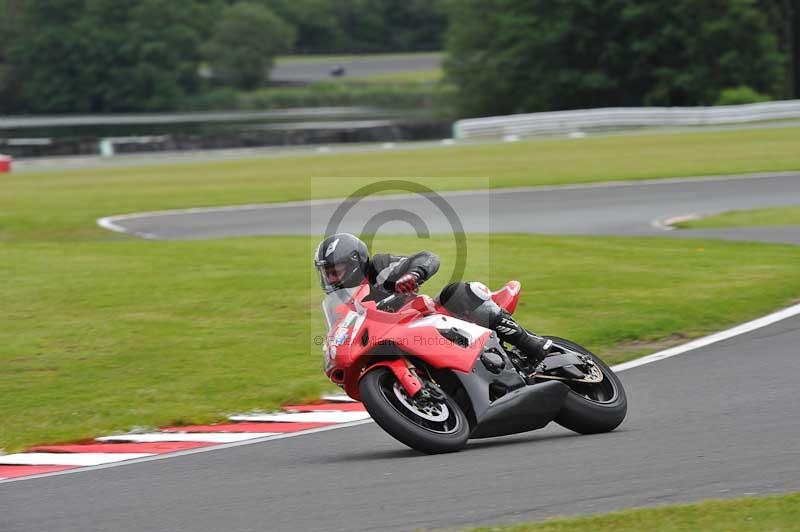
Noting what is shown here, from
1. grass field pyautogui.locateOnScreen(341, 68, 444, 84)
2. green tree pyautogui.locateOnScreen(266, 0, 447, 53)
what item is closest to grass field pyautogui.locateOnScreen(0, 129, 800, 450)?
grass field pyautogui.locateOnScreen(341, 68, 444, 84)

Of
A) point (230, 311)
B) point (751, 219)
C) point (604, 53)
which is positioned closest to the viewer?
point (230, 311)

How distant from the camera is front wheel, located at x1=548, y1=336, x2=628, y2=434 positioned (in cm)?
714

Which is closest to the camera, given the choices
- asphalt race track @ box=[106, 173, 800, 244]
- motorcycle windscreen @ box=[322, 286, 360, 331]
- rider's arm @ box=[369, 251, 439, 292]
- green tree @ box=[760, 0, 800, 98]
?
rider's arm @ box=[369, 251, 439, 292]

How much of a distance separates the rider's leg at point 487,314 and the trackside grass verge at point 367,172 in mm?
12957

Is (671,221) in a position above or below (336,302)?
below

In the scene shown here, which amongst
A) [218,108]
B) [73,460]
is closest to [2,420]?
[73,460]

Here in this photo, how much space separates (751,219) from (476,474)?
1322 cm

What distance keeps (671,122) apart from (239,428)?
3633 cm

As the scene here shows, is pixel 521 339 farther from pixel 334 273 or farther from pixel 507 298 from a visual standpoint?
pixel 334 273

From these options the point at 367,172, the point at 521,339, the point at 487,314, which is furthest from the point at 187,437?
the point at 367,172

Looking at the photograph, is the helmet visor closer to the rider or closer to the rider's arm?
the rider

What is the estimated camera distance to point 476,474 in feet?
20.6

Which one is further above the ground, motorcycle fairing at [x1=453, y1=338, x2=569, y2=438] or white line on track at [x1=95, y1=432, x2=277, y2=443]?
motorcycle fairing at [x1=453, y1=338, x2=569, y2=438]

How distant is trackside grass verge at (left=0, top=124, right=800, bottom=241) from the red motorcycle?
13159mm
